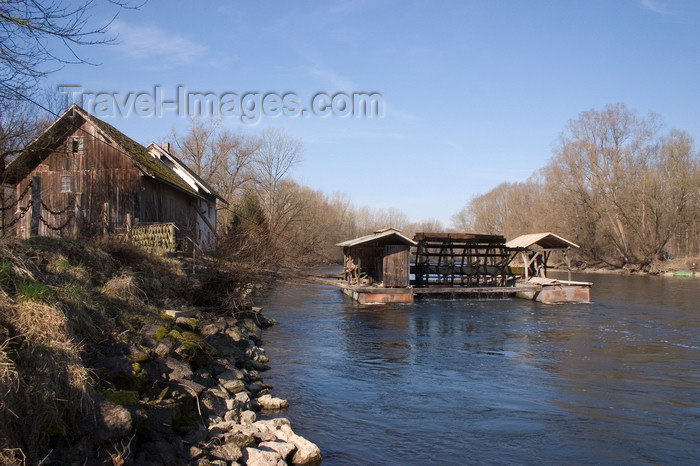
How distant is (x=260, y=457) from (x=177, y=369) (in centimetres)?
213

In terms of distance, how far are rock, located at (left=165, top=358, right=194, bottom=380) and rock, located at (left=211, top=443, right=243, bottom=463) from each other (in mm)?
1639

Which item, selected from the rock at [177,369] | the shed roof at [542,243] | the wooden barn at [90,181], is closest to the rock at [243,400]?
the rock at [177,369]

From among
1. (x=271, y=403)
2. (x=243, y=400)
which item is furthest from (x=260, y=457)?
(x=271, y=403)

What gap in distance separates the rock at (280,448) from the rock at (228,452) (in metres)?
0.50

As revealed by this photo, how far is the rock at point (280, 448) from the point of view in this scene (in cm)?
708

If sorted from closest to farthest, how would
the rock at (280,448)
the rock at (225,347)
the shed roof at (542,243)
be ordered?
the rock at (280,448) < the rock at (225,347) < the shed roof at (542,243)

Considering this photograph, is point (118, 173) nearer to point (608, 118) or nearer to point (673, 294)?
point (673, 294)

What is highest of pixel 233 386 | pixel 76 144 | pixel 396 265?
pixel 76 144

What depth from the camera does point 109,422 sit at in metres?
5.76

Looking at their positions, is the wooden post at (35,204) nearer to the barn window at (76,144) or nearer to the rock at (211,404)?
the rock at (211,404)

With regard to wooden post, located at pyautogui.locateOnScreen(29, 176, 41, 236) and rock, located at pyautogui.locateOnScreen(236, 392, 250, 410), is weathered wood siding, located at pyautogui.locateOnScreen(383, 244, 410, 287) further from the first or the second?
rock, located at pyautogui.locateOnScreen(236, 392, 250, 410)

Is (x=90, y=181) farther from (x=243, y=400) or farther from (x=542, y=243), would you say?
(x=542, y=243)

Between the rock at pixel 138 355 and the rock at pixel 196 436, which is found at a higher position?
the rock at pixel 138 355

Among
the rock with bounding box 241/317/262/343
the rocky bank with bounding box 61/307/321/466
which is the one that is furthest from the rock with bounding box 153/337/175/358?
the rock with bounding box 241/317/262/343
